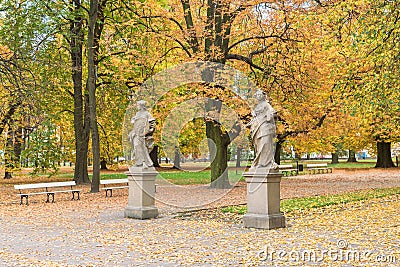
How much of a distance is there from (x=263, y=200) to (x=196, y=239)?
1823 millimetres

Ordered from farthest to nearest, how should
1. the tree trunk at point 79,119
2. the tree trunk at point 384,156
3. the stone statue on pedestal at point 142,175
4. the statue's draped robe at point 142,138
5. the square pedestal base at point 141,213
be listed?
1. the tree trunk at point 384,156
2. the tree trunk at point 79,119
3. the statue's draped robe at point 142,138
4. the stone statue on pedestal at point 142,175
5. the square pedestal base at point 141,213

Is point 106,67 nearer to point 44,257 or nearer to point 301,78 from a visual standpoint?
point 301,78

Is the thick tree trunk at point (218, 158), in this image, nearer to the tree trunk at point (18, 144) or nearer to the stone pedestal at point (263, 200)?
the stone pedestal at point (263, 200)

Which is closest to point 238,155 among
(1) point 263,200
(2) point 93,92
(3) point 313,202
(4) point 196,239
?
(3) point 313,202

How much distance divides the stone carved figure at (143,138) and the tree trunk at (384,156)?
32083 mm

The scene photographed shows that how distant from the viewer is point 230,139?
2016 centimetres

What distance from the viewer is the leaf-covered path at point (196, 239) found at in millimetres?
7277

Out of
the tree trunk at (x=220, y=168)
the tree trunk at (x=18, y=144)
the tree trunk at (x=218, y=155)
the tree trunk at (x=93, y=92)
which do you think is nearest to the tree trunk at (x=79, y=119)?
the tree trunk at (x=18, y=144)

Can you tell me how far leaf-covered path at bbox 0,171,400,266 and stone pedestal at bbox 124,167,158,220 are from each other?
0.32m

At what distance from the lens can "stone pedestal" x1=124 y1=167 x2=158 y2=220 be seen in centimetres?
1191

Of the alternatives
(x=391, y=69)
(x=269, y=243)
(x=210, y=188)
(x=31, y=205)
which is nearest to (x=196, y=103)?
(x=210, y=188)

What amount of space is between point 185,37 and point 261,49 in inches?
121

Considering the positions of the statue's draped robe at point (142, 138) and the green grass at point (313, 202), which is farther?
the green grass at point (313, 202)

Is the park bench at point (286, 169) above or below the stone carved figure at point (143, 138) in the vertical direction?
below
